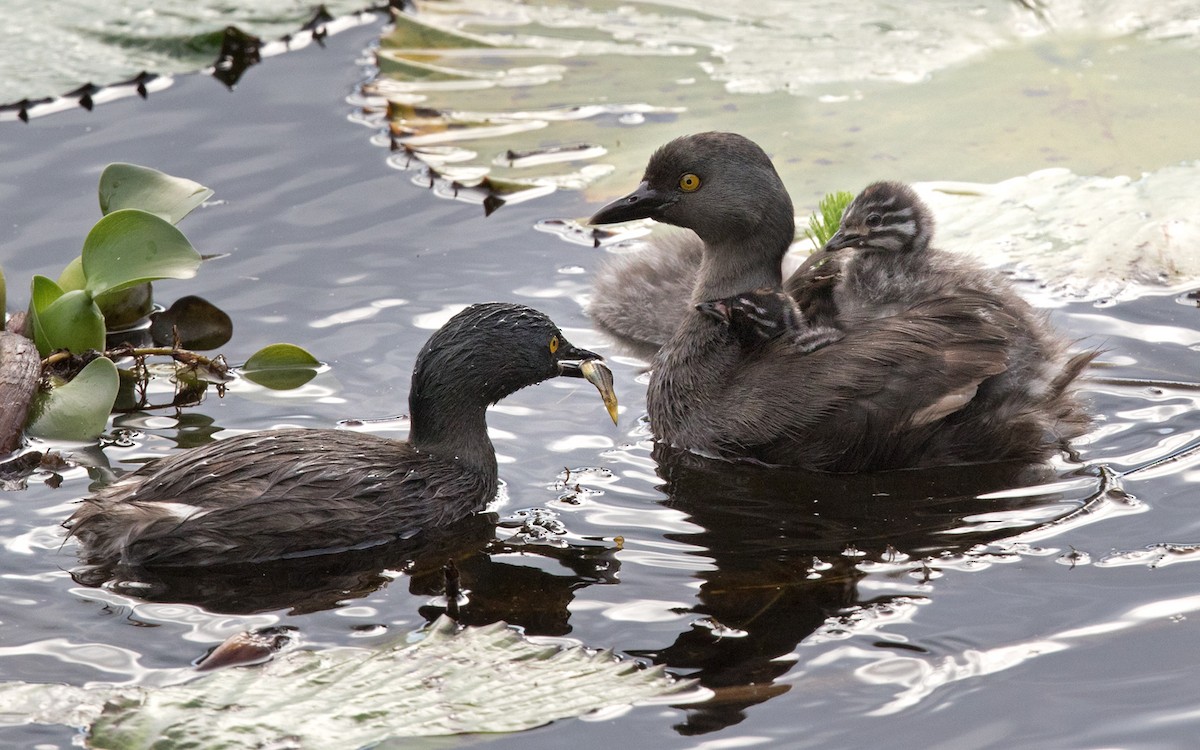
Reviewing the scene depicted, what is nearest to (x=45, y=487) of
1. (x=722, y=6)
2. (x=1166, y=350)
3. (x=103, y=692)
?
(x=103, y=692)

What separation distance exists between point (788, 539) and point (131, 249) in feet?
9.51

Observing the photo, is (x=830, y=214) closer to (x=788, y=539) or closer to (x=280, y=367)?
(x=788, y=539)

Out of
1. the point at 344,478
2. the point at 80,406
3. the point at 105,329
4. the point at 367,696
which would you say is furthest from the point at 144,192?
the point at 367,696

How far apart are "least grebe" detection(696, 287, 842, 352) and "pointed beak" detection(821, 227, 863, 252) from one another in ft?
0.99

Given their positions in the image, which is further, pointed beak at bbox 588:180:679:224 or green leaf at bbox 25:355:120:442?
pointed beak at bbox 588:180:679:224

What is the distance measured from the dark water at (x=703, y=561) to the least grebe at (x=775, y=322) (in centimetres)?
52

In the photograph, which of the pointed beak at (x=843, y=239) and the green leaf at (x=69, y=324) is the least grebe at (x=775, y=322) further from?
the green leaf at (x=69, y=324)

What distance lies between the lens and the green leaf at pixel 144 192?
251 inches

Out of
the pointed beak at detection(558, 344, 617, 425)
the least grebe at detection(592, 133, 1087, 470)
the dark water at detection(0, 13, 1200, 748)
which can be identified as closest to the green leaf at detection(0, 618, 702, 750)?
the dark water at detection(0, 13, 1200, 748)

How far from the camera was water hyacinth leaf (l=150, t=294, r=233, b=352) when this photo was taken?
6.70 meters

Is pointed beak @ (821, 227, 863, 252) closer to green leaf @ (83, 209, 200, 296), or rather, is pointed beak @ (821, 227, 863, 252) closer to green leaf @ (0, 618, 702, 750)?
green leaf @ (0, 618, 702, 750)

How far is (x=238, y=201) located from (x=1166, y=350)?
4.54 m

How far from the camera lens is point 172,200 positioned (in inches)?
252

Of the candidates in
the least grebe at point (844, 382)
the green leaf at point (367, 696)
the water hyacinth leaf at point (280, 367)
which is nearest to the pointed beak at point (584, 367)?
the least grebe at point (844, 382)
